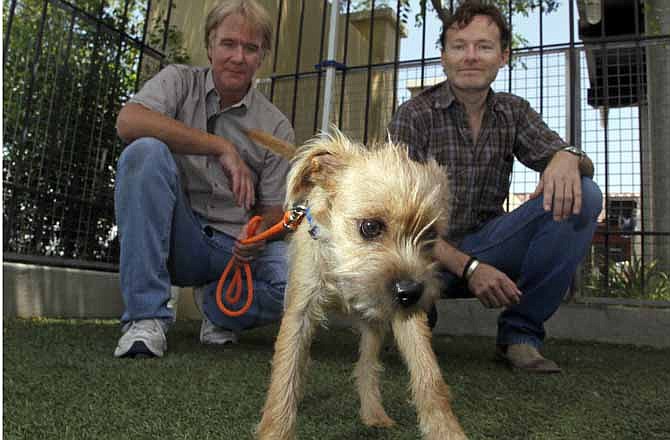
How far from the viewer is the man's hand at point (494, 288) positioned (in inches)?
104

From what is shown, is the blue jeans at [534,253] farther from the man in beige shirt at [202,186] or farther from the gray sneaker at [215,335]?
the gray sneaker at [215,335]

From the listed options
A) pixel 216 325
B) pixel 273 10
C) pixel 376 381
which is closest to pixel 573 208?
pixel 376 381

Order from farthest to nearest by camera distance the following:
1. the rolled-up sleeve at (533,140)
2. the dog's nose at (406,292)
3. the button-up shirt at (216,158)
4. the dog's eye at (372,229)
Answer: the button-up shirt at (216,158), the rolled-up sleeve at (533,140), the dog's eye at (372,229), the dog's nose at (406,292)

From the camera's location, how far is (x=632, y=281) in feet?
16.4

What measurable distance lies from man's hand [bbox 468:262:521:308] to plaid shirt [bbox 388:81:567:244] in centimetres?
42

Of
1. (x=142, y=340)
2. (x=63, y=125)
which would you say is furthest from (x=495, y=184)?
(x=63, y=125)

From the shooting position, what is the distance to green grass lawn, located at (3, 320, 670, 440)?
1.74m

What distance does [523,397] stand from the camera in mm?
2262

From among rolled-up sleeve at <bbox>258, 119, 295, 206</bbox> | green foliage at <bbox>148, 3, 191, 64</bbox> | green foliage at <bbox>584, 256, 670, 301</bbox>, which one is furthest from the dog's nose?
green foliage at <bbox>148, 3, 191, 64</bbox>

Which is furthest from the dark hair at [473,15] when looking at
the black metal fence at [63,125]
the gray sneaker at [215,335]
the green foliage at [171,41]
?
the green foliage at [171,41]

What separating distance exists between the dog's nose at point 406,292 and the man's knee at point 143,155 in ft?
5.61

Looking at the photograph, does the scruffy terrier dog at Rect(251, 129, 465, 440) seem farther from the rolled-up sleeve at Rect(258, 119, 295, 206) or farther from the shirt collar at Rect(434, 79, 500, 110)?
the rolled-up sleeve at Rect(258, 119, 295, 206)

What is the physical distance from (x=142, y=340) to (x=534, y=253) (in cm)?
193

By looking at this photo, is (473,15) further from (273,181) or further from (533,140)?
(273,181)
